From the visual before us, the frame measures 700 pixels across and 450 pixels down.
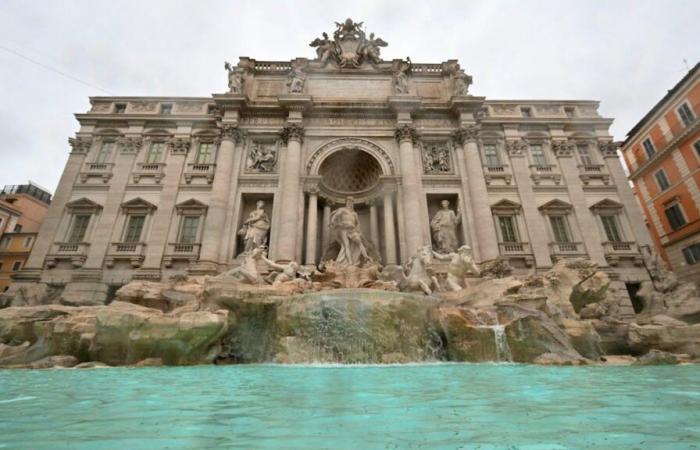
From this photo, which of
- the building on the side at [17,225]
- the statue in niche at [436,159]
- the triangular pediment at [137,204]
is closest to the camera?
Answer: the triangular pediment at [137,204]

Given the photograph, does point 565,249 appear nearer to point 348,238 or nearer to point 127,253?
point 348,238

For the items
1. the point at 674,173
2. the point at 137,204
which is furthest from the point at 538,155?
the point at 137,204

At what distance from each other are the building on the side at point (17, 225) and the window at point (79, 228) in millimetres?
15488

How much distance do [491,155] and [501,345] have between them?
53.1ft

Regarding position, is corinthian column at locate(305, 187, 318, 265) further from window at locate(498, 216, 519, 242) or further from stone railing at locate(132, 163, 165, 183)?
window at locate(498, 216, 519, 242)

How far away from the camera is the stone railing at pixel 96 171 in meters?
18.8

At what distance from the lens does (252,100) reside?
66.7 ft

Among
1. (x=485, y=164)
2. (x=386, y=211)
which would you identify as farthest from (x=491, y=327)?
(x=485, y=164)

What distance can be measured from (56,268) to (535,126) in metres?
29.7

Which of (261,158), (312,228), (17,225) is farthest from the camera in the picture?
(17,225)

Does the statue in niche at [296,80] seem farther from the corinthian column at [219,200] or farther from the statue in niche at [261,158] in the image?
the corinthian column at [219,200]

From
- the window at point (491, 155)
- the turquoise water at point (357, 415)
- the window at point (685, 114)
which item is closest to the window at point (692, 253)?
the window at point (685, 114)

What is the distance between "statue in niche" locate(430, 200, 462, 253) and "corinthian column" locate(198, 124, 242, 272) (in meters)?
11.5

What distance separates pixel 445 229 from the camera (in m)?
17.2
